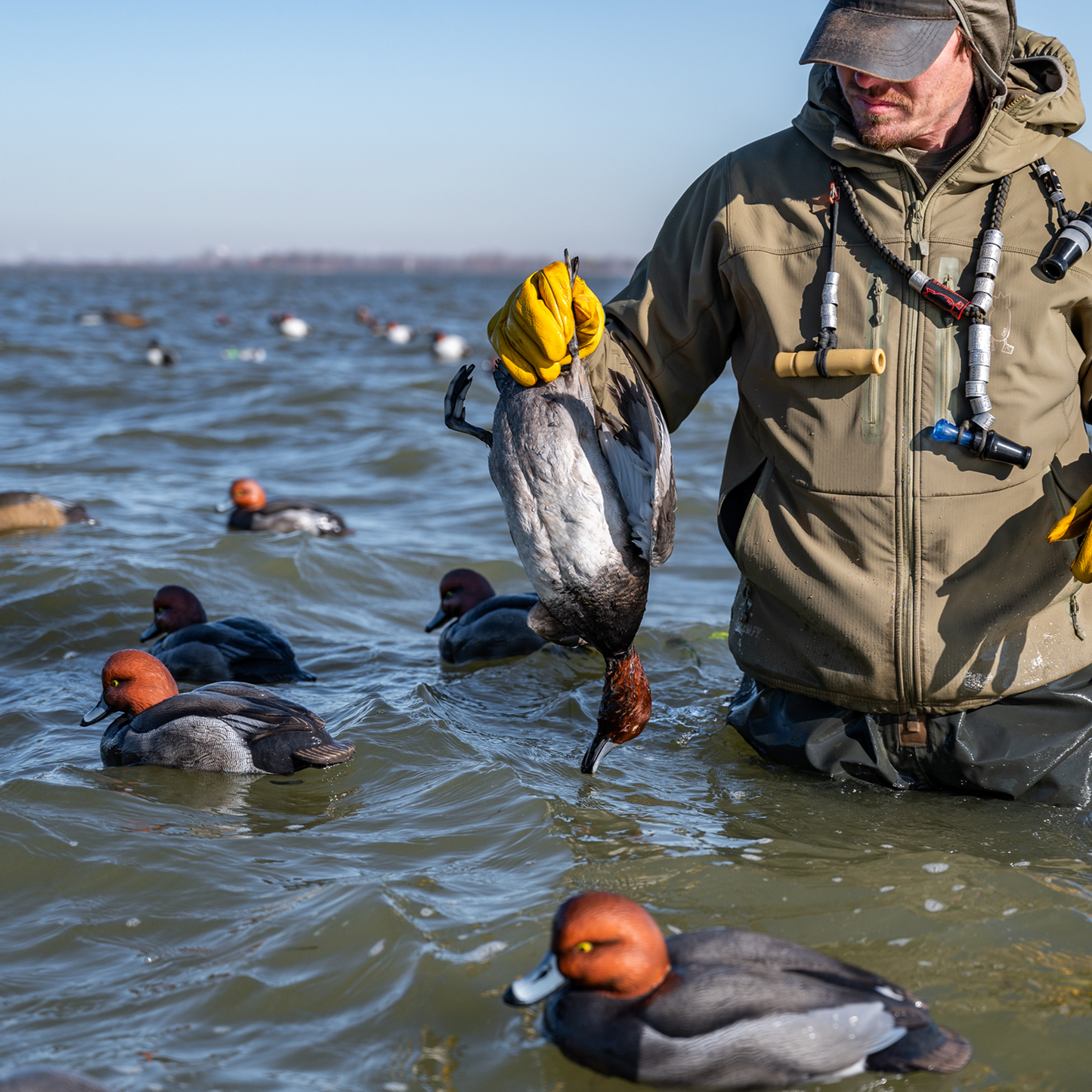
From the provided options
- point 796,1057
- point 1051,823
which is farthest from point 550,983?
point 1051,823

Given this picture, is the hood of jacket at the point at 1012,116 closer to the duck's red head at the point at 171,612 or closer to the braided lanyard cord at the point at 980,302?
the braided lanyard cord at the point at 980,302

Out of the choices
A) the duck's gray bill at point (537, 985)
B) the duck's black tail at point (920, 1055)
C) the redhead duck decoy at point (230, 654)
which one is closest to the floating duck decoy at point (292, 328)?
the redhead duck decoy at point (230, 654)

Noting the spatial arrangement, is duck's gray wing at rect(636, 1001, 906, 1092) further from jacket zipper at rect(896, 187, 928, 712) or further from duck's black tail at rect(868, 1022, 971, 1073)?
jacket zipper at rect(896, 187, 928, 712)

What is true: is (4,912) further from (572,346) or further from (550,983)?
(572,346)

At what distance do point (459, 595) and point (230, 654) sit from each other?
1499mm

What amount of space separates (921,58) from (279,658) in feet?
13.9

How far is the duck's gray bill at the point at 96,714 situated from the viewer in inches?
214

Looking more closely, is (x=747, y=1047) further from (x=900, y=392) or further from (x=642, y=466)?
(x=900, y=392)

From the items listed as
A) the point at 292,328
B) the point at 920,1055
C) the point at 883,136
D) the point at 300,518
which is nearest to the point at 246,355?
the point at 292,328

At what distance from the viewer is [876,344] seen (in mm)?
3910

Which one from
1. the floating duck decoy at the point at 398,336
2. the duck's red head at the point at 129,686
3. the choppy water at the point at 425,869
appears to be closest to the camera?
the choppy water at the point at 425,869

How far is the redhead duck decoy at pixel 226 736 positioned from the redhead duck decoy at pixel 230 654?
1087 millimetres

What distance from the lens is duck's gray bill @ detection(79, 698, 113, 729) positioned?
17.9 feet

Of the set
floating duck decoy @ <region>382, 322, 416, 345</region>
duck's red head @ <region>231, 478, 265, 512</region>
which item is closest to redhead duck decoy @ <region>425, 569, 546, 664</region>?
duck's red head @ <region>231, 478, 265, 512</region>
